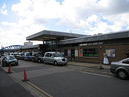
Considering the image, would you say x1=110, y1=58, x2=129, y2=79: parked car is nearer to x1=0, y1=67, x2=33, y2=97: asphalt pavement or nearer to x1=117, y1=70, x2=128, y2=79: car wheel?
x1=117, y1=70, x2=128, y2=79: car wheel

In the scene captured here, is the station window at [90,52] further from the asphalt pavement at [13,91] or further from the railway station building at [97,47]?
the asphalt pavement at [13,91]

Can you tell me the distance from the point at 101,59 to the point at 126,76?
483 inches

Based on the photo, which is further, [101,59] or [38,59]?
[38,59]

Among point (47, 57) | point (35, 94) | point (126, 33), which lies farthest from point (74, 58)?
point (35, 94)

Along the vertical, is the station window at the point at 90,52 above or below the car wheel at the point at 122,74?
above

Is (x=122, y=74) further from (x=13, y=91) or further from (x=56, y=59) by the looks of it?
(x=56, y=59)

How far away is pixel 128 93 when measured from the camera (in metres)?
7.14

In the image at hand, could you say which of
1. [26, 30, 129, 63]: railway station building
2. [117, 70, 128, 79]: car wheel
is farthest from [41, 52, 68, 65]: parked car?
[117, 70, 128, 79]: car wheel

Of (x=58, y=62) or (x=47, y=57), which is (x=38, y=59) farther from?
(x=58, y=62)

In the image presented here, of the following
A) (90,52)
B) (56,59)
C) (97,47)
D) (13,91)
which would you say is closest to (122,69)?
(13,91)

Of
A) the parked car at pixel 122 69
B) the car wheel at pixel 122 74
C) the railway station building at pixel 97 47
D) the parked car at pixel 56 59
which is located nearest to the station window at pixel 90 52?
the railway station building at pixel 97 47

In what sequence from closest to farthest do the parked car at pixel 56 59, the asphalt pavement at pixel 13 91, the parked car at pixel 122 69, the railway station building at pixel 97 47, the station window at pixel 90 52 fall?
the asphalt pavement at pixel 13 91
the parked car at pixel 122 69
the railway station building at pixel 97 47
the parked car at pixel 56 59
the station window at pixel 90 52

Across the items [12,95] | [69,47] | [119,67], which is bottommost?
[12,95]

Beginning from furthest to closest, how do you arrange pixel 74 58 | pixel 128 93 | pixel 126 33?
pixel 74 58, pixel 126 33, pixel 128 93
